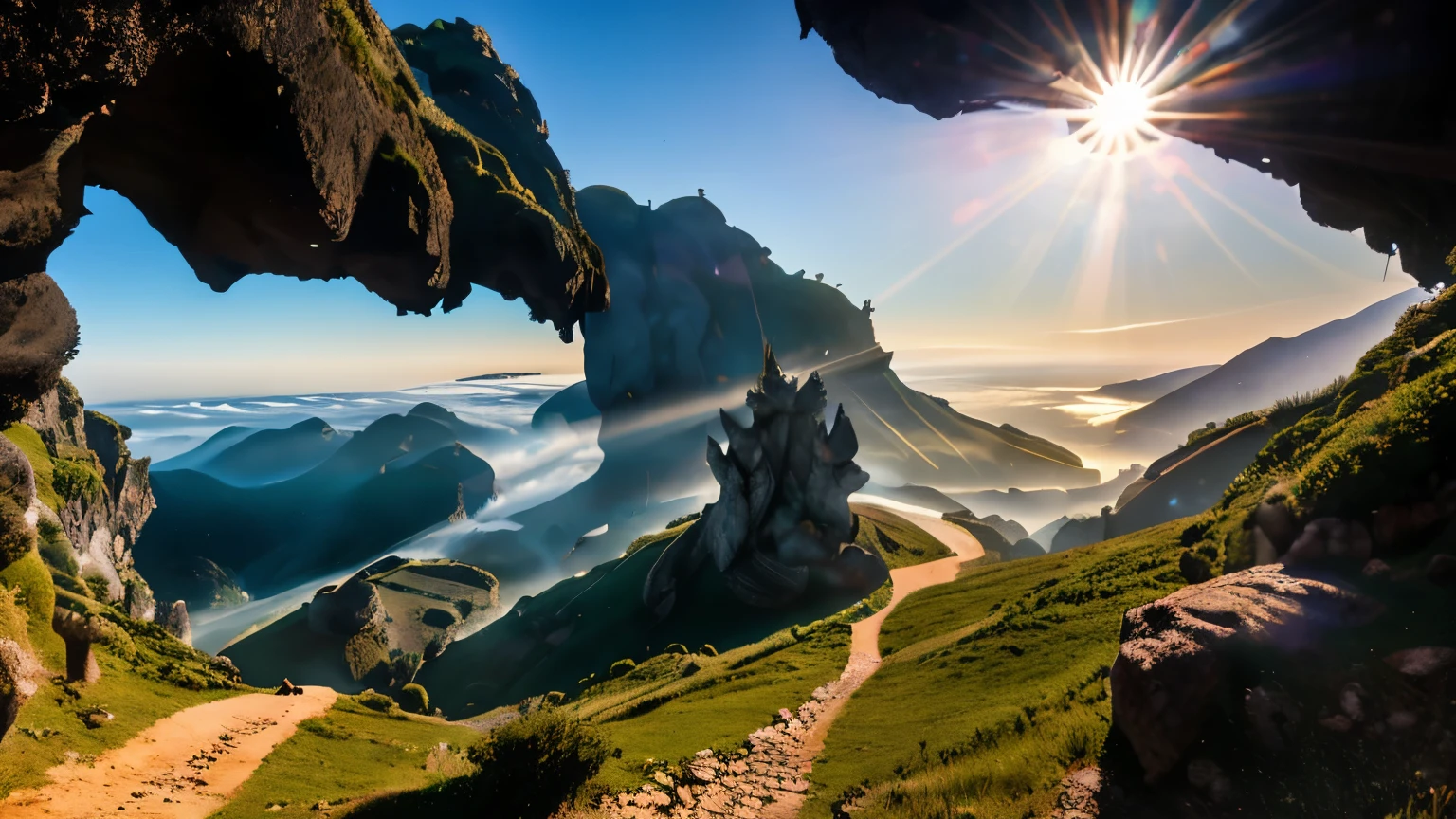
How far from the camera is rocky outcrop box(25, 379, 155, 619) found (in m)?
27.1

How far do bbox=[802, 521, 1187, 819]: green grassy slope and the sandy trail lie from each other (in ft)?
36.6

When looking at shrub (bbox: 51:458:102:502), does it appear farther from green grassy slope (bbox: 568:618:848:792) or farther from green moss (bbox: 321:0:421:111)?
green moss (bbox: 321:0:421:111)

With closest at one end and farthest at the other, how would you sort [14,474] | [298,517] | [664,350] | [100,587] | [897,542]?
[14,474], [100,587], [897,542], [664,350], [298,517]

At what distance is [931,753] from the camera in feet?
30.9

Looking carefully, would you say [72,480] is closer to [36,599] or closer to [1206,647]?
[36,599]

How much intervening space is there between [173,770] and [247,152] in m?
11.8

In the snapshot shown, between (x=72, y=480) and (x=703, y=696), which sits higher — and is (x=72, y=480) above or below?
above

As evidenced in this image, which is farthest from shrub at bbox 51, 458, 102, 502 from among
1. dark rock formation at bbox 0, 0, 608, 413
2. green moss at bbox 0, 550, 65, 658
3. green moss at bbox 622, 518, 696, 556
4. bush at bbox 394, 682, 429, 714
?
green moss at bbox 622, 518, 696, 556

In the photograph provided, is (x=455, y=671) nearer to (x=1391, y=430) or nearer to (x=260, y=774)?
(x=260, y=774)

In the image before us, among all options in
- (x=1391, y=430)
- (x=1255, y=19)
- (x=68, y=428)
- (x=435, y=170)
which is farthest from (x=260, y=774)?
(x=68, y=428)

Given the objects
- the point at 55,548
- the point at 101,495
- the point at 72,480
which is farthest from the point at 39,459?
the point at 101,495

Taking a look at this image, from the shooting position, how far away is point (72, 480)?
82.8 feet

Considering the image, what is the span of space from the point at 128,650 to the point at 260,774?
7603 mm

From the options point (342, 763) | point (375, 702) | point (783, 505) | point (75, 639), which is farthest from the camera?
point (783, 505)
